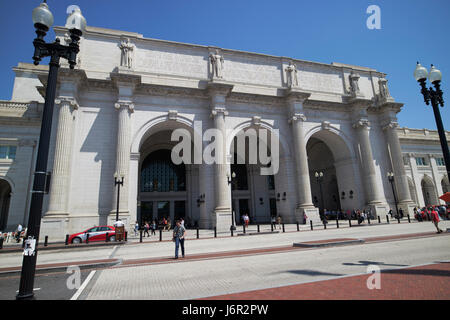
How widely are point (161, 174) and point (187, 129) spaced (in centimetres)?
1168

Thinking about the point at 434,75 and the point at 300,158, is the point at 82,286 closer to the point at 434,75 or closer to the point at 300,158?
the point at 434,75

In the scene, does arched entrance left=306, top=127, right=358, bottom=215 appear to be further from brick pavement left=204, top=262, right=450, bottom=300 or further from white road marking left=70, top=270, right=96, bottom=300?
white road marking left=70, top=270, right=96, bottom=300

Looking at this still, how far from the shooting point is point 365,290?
5250 mm

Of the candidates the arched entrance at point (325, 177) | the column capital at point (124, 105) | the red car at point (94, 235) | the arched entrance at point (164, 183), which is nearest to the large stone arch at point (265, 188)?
the arched entrance at point (164, 183)

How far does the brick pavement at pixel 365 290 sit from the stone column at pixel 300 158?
2236 cm

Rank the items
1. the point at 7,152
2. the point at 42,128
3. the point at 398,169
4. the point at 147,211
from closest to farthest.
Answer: the point at 42,128, the point at 7,152, the point at 398,169, the point at 147,211

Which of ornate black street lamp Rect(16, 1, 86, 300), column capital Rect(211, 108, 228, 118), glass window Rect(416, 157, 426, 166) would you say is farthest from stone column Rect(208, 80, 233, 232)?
glass window Rect(416, 157, 426, 166)

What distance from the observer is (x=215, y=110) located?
2773 cm

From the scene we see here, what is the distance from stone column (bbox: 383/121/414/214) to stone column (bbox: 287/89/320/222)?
1364 cm

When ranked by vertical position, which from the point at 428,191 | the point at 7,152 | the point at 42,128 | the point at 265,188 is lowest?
the point at 42,128

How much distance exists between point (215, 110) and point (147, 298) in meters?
23.9

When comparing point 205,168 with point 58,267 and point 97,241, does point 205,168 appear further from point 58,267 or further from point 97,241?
point 58,267

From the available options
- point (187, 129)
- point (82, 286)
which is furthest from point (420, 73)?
point (187, 129)
